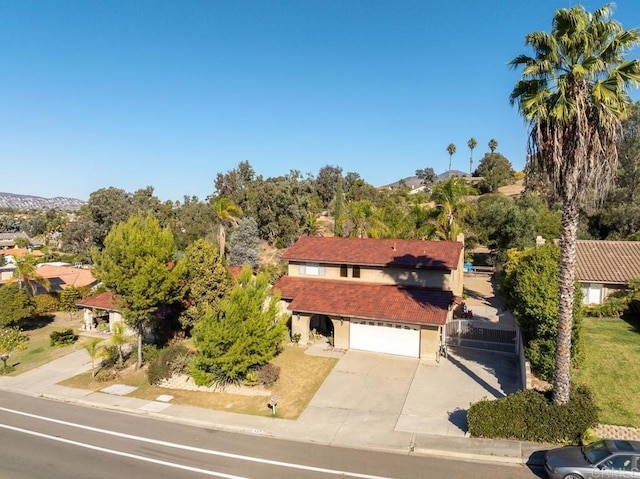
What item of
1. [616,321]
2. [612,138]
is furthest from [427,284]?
[612,138]

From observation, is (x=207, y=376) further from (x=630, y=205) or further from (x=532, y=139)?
(x=630, y=205)

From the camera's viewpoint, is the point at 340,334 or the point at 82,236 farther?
the point at 82,236

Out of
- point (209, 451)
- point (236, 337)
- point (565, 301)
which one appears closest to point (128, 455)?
point (209, 451)

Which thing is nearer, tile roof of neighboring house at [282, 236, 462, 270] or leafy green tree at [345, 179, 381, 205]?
tile roof of neighboring house at [282, 236, 462, 270]

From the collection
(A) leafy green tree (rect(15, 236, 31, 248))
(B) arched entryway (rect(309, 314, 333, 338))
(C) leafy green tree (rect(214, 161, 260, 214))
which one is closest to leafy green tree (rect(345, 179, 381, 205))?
(C) leafy green tree (rect(214, 161, 260, 214))

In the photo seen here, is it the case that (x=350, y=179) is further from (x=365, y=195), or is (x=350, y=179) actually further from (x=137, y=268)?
(x=137, y=268)

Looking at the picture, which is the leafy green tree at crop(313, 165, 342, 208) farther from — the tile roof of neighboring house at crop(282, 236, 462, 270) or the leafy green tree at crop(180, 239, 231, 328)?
the leafy green tree at crop(180, 239, 231, 328)
